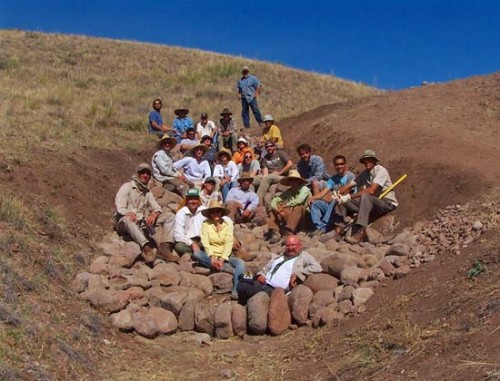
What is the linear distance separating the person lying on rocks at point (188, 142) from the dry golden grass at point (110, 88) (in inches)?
62.4

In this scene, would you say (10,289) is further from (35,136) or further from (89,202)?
(35,136)

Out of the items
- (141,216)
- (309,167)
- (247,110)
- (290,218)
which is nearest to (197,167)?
(309,167)

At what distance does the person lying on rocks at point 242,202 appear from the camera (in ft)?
37.9

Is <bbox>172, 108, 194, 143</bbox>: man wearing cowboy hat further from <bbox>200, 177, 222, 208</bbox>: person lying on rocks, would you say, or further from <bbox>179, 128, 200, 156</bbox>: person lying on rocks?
<bbox>200, 177, 222, 208</bbox>: person lying on rocks

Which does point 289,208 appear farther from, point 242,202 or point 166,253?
point 166,253

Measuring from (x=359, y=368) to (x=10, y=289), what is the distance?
11.8ft

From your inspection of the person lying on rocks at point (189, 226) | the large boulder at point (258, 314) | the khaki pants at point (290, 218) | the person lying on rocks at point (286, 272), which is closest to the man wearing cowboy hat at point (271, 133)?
the khaki pants at point (290, 218)

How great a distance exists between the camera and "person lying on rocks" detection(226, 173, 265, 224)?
37.9 ft

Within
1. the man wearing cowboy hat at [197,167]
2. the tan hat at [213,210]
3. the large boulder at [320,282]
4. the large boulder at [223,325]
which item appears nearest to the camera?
the large boulder at [223,325]

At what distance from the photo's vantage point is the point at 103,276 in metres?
9.37

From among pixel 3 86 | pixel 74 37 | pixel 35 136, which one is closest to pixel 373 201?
pixel 35 136

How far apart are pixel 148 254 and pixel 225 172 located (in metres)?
2.89

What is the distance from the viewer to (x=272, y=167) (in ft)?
43.0

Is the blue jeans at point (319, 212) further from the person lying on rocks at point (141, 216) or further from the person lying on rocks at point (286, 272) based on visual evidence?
the person lying on rocks at point (141, 216)
